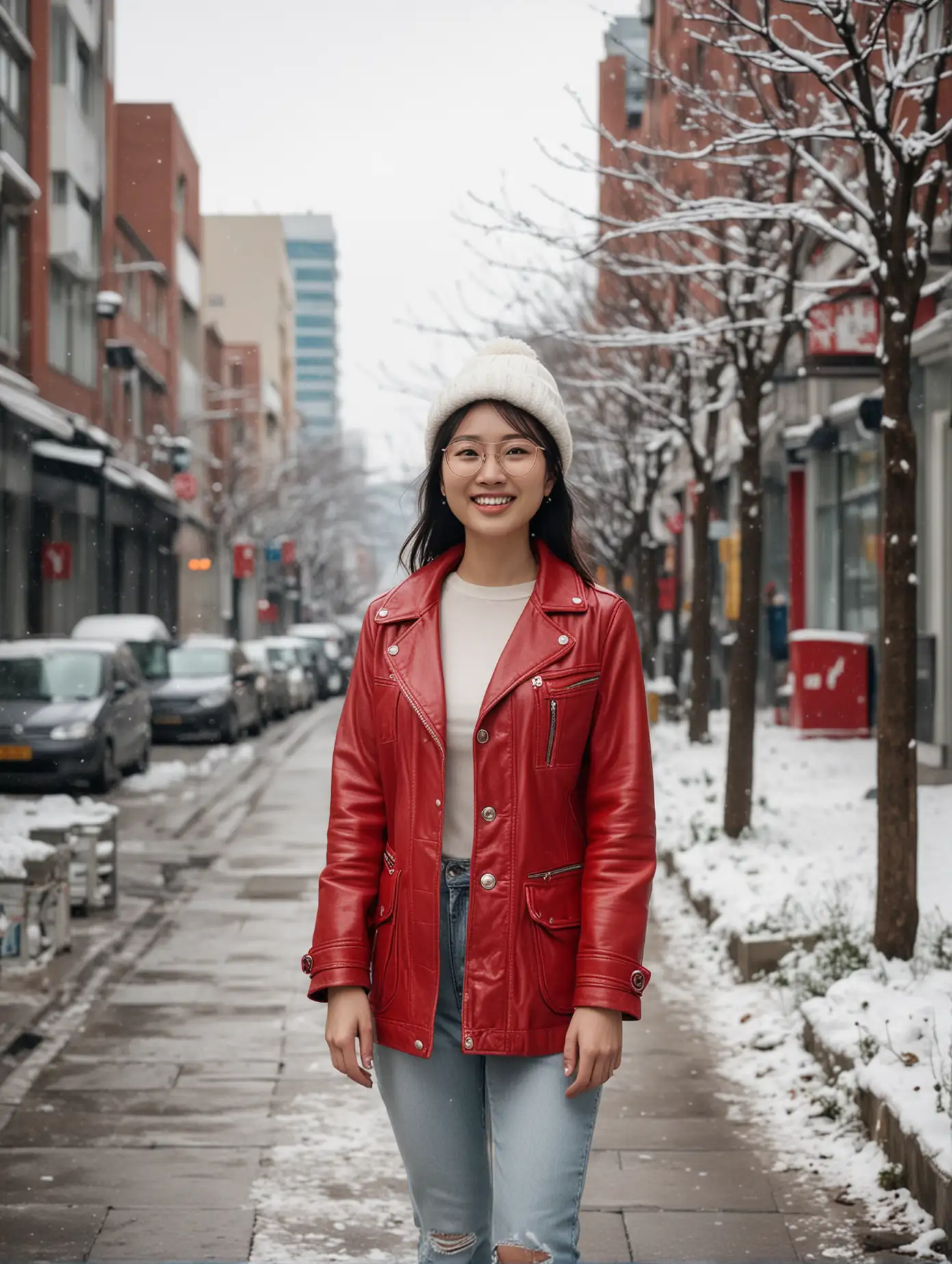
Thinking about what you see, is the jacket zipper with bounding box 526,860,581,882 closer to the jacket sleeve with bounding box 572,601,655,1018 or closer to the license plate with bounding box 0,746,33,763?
the jacket sleeve with bounding box 572,601,655,1018

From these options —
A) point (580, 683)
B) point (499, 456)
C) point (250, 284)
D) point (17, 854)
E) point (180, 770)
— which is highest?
point (250, 284)

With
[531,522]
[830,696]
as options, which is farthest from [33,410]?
[531,522]

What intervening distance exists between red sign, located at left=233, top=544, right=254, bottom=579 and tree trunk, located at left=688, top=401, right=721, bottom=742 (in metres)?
45.2

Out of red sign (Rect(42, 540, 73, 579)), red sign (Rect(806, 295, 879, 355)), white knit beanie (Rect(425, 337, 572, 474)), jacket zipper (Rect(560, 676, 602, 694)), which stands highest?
red sign (Rect(806, 295, 879, 355))

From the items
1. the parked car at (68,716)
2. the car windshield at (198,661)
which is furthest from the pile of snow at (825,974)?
Answer: the car windshield at (198,661)

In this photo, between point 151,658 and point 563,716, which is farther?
point 151,658

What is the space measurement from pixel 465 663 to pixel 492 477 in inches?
13.2

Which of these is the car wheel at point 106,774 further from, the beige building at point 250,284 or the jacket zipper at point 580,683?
the beige building at point 250,284

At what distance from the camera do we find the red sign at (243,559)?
6425cm

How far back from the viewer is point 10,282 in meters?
34.2

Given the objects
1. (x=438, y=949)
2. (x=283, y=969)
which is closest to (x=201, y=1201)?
(x=438, y=949)

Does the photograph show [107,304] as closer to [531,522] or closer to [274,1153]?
[274,1153]

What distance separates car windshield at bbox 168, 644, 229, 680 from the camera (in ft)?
93.7

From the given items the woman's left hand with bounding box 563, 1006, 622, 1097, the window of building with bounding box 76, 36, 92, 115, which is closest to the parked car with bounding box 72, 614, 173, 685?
the window of building with bounding box 76, 36, 92, 115
